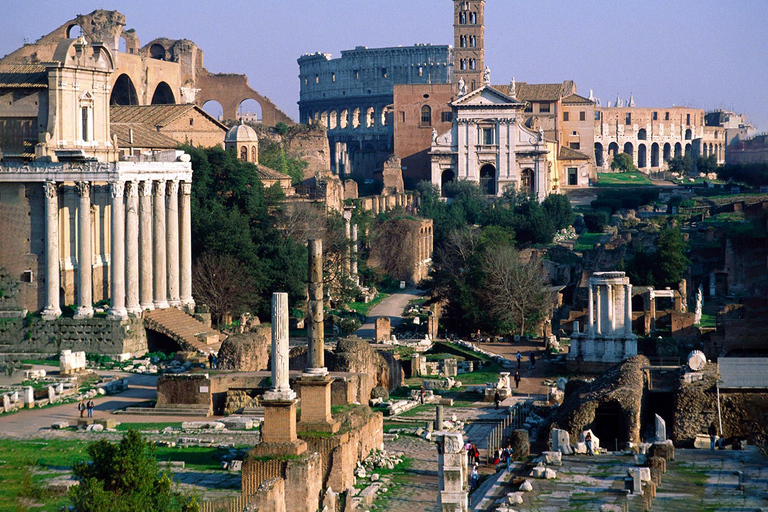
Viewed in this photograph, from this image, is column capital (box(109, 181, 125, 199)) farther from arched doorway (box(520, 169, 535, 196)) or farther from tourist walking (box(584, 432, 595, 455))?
arched doorway (box(520, 169, 535, 196))

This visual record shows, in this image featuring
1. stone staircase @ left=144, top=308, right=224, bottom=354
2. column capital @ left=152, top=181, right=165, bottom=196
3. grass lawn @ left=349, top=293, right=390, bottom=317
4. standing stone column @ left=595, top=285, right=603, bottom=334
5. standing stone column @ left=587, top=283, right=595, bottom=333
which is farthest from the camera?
grass lawn @ left=349, top=293, right=390, bottom=317

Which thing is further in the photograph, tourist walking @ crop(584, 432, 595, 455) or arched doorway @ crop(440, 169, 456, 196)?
arched doorway @ crop(440, 169, 456, 196)

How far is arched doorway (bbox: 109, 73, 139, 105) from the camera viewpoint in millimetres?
76812

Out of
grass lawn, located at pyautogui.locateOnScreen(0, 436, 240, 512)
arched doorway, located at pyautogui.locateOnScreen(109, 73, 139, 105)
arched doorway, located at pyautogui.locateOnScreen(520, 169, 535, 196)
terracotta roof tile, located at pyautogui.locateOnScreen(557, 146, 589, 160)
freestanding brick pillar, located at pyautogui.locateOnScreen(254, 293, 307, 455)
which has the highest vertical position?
arched doorway, located at pyautogui.locateOnScreen(109, 73, 139, 105)

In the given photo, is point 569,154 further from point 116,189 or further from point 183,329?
point 116,189

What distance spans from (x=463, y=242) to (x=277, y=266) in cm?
1166

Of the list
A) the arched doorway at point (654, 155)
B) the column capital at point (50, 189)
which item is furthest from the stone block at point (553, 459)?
the arched doorway at point (654, 155)

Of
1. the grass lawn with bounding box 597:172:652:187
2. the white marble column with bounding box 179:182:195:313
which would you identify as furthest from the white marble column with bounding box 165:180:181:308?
the grass lawn with bounding box 597:172:652:187

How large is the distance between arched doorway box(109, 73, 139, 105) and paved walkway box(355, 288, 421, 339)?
19.9 meters

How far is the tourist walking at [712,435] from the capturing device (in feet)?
93.8

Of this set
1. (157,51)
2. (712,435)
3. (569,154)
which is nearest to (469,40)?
(569,154)

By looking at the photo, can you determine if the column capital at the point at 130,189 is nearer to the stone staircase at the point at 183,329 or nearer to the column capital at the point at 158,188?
the column capital at the point at 158,188

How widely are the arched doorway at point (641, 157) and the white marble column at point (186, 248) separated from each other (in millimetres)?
107586

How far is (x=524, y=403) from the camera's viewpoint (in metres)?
36.8
